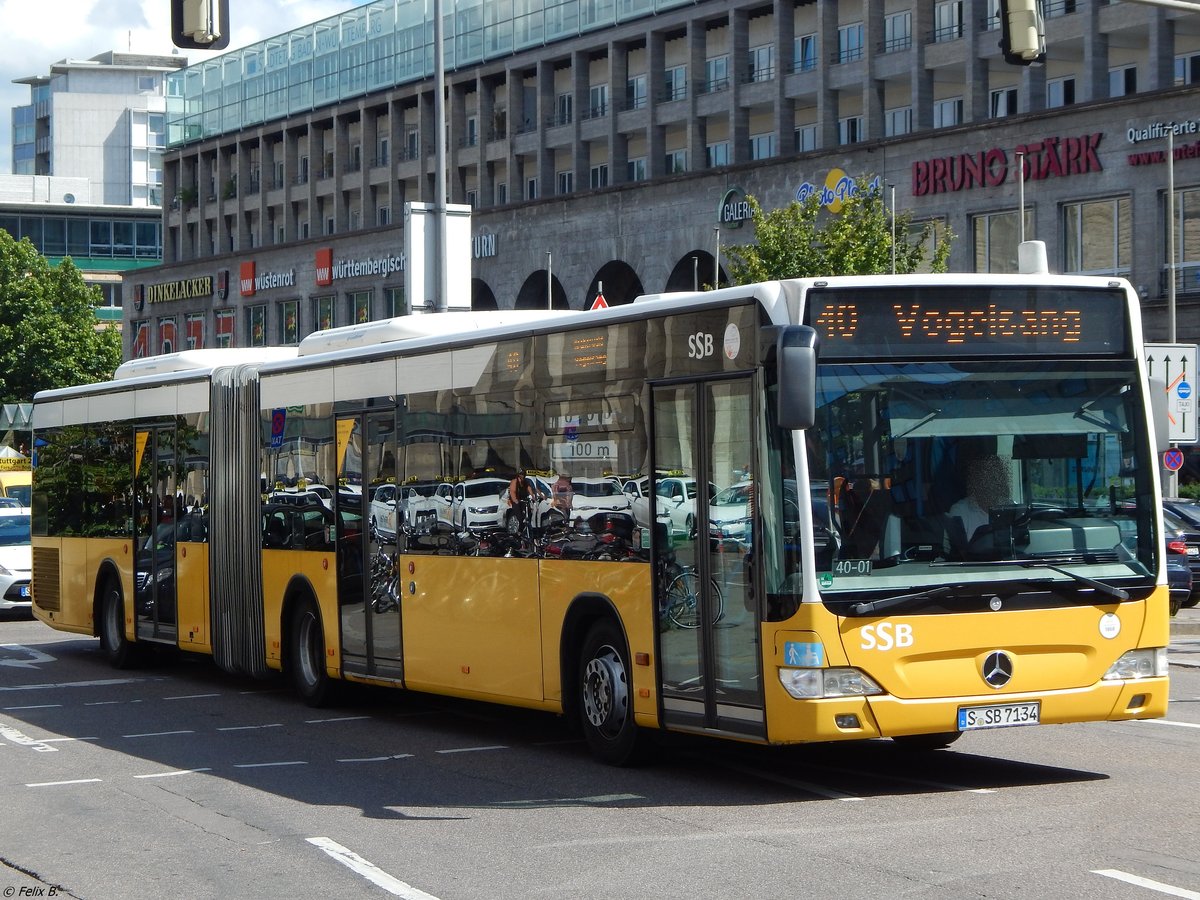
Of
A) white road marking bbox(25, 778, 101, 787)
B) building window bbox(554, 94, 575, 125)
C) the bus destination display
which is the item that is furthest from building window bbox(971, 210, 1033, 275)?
white road marking bbox(25, 778, 101, 787)

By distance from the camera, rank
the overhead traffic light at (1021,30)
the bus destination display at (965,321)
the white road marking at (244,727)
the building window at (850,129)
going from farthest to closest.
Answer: the building window at (850,129)
the white road marking at (244,727)
the overhead traffic light at (1021,30)
the bus destination display at (965,321)

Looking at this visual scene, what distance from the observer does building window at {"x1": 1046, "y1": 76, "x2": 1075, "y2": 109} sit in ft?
156

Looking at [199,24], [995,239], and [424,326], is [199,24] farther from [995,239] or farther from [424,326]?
[995,239]

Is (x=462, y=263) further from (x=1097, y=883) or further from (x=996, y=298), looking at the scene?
(x=1097, y=883)

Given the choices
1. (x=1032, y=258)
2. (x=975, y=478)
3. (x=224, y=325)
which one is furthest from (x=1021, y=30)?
(x=224, y=325)

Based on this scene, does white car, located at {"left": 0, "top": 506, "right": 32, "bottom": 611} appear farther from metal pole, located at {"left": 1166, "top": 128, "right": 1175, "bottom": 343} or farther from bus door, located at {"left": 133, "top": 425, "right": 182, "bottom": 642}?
metal pole, located at {"left": 1166, "top": 128, "right": 1175, "bottom": 343}

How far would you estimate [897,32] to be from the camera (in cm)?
5119

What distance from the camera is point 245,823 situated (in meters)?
10.0

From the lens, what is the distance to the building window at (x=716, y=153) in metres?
56.7

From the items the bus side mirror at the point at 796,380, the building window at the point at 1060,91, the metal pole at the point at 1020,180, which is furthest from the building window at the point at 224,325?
the bus side mirror at the point at 796,380

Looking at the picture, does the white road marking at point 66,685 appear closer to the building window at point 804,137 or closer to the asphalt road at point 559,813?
the asphalt road at point 559,813

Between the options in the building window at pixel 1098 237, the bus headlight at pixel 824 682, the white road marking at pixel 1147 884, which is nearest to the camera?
the white road marking at pixel 1147 884

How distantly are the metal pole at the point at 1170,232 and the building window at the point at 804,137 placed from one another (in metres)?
14.2

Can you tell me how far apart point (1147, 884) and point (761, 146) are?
4925 cm
